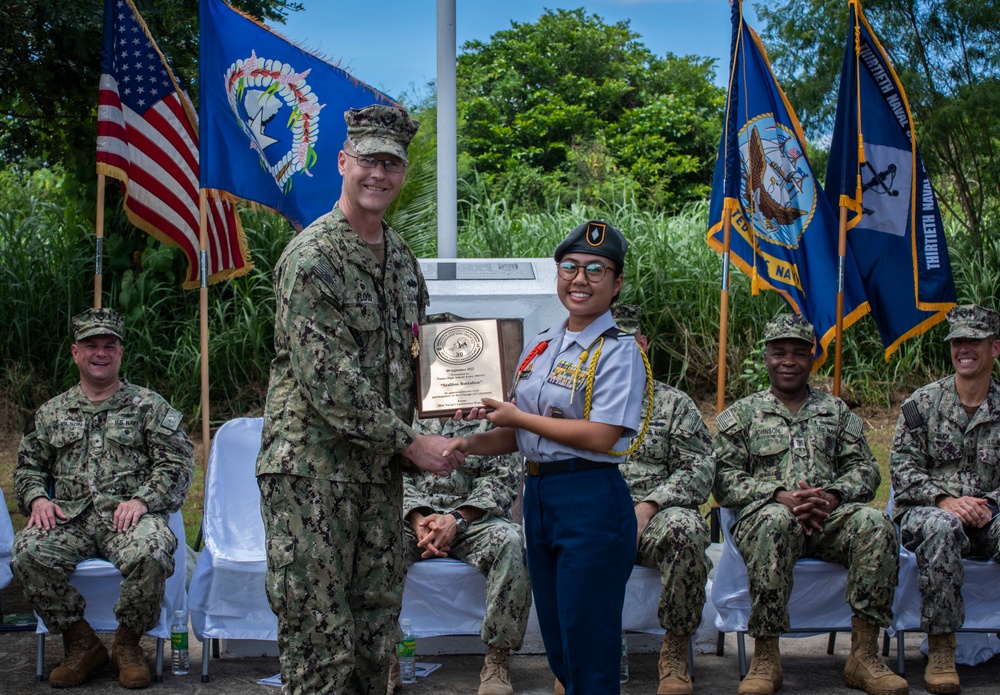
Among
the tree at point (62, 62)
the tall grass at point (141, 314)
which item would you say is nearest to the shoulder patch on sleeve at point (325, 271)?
the tree at point (62, 62)

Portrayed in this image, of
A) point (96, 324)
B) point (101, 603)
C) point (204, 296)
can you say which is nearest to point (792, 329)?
point (204, 296)

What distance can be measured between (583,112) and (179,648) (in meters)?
16.8

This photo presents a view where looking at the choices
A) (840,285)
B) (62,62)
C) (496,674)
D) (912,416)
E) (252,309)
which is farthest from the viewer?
(252,309)

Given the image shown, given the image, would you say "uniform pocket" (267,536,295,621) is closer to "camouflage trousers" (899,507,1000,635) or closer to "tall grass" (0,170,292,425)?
"camouflage trousers" (899,507,1000,635)

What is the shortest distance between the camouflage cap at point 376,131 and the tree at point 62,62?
4.22 meters

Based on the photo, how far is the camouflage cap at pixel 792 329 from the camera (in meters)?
5.32

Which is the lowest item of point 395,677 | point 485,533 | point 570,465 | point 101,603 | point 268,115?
point 395,677

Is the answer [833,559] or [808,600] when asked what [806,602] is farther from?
[833,559]

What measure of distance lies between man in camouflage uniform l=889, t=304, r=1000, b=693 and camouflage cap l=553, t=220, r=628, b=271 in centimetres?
240

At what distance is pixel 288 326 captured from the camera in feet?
10.8

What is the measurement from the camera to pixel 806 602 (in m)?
5.02

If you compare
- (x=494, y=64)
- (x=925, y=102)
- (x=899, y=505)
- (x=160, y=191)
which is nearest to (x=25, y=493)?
(x=160, y=191)

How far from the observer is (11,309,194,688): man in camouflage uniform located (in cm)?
488

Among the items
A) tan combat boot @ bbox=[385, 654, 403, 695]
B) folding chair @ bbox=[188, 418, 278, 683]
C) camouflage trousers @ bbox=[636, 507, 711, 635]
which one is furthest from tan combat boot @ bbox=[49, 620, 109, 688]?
tan combat boot @ bbox=[385, 654, 403, 695]
